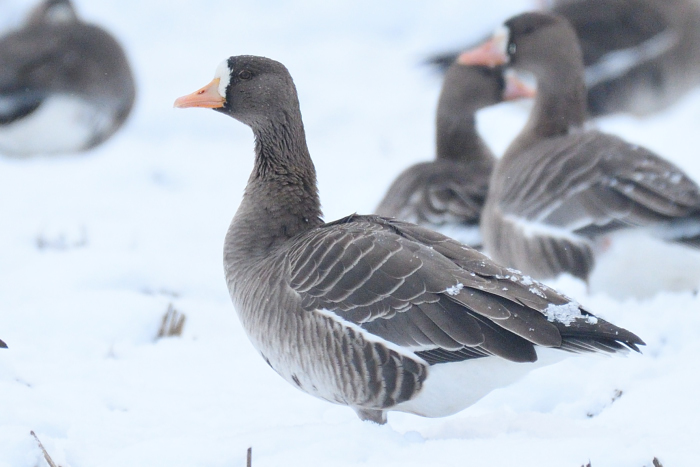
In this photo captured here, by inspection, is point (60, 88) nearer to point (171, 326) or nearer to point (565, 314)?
point (171, 326)

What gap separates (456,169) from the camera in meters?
6.72

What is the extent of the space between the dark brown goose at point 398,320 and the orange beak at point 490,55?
10.5ft

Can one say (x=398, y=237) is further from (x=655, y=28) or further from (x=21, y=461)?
(x=655, y=28)

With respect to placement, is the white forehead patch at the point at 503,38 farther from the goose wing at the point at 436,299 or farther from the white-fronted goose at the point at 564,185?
the goose wing at the point at 436,299

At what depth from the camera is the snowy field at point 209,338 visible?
10.2 feet

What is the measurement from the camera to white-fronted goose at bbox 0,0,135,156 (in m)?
8.58

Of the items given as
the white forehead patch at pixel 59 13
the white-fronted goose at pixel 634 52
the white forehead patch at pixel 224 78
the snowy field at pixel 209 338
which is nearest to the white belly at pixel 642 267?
the snowy field at pixel 209 338

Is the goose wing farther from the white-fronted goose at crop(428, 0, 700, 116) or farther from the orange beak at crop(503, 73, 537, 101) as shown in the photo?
the white-fronted goose at crop(428, 0, 700, 116)

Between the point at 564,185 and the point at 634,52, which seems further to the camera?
the point at 634,52

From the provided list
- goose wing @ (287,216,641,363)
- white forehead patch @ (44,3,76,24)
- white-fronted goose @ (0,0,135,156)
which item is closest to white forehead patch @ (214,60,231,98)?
goose wing @ (287,216,641,363)

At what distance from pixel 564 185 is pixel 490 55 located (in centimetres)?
168

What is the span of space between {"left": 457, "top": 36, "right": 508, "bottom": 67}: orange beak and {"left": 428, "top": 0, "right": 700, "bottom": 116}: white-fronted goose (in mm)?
3411

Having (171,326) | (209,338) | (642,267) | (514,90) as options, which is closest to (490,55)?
(514,90)

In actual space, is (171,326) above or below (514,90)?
below
